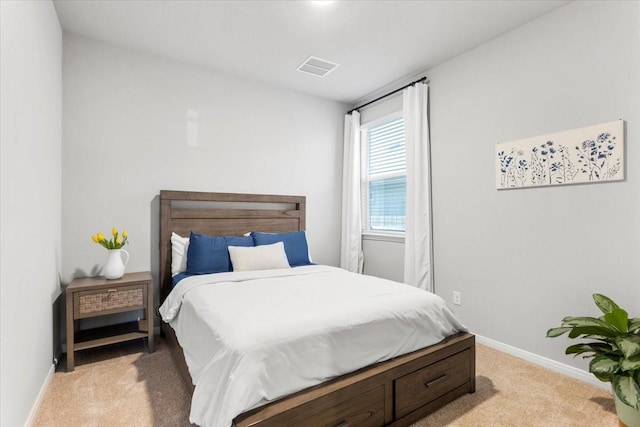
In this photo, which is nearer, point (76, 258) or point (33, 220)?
point (33, 220)

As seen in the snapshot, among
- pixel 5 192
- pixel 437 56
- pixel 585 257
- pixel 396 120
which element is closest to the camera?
pixel 5 192

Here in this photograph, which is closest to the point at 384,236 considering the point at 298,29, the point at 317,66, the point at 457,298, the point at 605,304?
the point at 457,298

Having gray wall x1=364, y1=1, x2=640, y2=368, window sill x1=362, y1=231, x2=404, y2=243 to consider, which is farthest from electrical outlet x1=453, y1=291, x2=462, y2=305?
window sill x1=362, y1=231, x2=404, y2=243

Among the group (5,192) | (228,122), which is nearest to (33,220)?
(5,192)

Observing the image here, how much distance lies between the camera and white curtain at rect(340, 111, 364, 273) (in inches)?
161

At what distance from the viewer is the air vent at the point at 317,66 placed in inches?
124

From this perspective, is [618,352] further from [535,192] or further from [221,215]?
[221,215]

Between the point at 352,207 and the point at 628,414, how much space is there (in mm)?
2932

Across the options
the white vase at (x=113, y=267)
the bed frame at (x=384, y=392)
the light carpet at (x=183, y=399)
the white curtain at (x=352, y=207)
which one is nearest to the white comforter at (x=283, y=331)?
the bed frame at (x=384, y=392)

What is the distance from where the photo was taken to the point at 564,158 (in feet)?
7.53

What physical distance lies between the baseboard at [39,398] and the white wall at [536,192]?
121 inches

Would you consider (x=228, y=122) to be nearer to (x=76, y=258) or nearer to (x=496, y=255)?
(x=76, y=258)

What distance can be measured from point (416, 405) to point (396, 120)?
2926mm

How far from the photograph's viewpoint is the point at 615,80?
207cm
